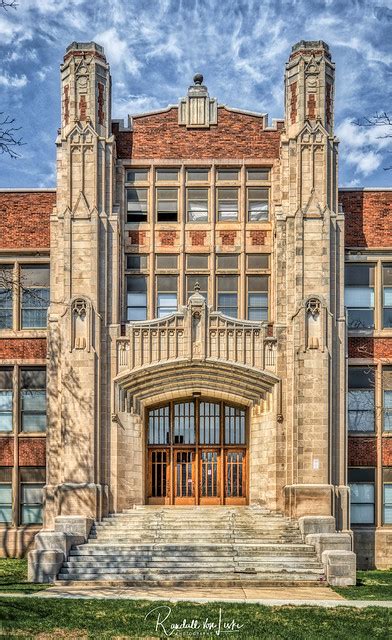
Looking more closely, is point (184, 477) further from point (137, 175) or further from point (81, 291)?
point (137, 175)

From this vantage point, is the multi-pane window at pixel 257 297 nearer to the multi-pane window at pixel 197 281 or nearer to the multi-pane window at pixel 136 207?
the multi-pane window at pixel 197 281

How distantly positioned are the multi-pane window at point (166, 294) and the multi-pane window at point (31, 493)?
19.0 feet

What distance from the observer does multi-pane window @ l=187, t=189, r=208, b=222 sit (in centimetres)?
2748

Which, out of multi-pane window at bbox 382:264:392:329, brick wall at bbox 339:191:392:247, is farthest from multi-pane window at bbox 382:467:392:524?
brick wall at bbox 339:191:392:247

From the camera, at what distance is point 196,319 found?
2559 centimetres

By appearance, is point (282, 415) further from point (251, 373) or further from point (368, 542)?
point (368, 542)

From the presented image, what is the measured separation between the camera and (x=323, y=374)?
81.7 ft

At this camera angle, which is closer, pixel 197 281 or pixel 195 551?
pixel 195 551

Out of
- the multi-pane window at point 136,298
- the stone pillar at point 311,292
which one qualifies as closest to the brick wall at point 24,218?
the multi-pane window at point 136,298

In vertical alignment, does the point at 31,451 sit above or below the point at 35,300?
below

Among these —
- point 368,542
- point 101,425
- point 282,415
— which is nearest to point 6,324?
point 101,425

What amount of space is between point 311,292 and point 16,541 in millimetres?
10999

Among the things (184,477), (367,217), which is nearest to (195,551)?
(184,477)

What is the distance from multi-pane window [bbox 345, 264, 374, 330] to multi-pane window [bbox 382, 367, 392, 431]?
55.9 inches
